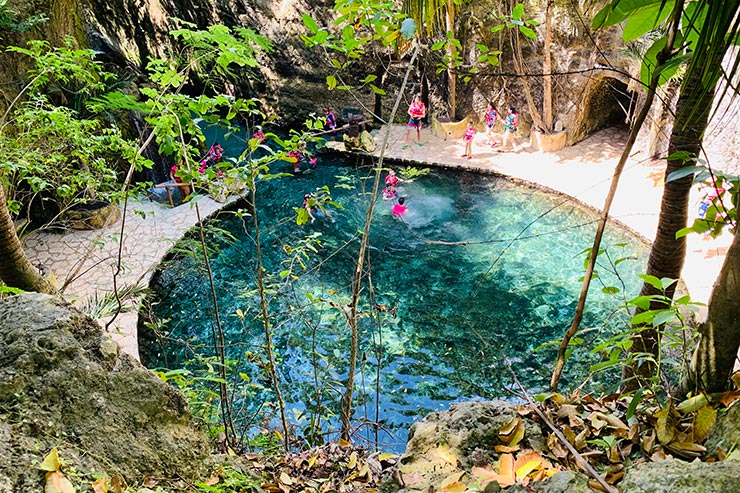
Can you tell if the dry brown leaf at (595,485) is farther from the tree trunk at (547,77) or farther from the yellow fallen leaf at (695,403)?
the tree trunk at (547,77)

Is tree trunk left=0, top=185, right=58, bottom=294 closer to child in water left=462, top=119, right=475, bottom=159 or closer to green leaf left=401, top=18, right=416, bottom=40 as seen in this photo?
green leaf left=401, top=18, right=416, bottom=40

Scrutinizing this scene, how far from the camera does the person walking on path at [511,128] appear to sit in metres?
12.1

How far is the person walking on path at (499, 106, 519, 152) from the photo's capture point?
1206cm

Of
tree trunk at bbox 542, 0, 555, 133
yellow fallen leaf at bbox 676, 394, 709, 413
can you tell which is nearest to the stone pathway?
yellow fallen leaf at bbox 676, 394, 709, 413

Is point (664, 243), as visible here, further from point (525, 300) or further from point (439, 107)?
point (439, 107)

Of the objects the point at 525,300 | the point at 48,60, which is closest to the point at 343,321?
the point at 525,300

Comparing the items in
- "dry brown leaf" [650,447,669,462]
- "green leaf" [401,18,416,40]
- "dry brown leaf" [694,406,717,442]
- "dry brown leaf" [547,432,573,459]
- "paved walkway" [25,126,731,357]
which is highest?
"green leaf" [401,18,416,40]

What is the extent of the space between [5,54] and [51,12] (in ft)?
3.21

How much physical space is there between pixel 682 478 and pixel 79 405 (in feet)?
6.49

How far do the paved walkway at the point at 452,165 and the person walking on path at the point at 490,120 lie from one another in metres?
0.22

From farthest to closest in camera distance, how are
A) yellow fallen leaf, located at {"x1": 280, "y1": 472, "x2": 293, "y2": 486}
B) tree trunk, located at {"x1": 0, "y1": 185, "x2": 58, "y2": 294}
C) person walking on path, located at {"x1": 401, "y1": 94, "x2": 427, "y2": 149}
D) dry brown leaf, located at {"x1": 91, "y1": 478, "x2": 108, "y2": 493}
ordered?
person walking on path, located at {"x1": 401, "y1": 94, "x2": 427, "y2": 149} → tree trunk, located at {"x1": 0, "y1": 185, "x2": 58, "y2": 294} → yellow fallen leaf, located at {"x1": 280, "y1": 472, "x2": 293, "y2": 486} → dry brown leaf, located at {"x1": 91, "y1": 478, "x2": 108, "y2": 493}

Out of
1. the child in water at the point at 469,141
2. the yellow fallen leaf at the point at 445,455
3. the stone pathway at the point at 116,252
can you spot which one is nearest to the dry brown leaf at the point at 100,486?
the yellow fallen leaf at the point at 445,455

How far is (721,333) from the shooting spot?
5.55 feet

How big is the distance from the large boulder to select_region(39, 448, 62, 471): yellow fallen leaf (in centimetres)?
2
